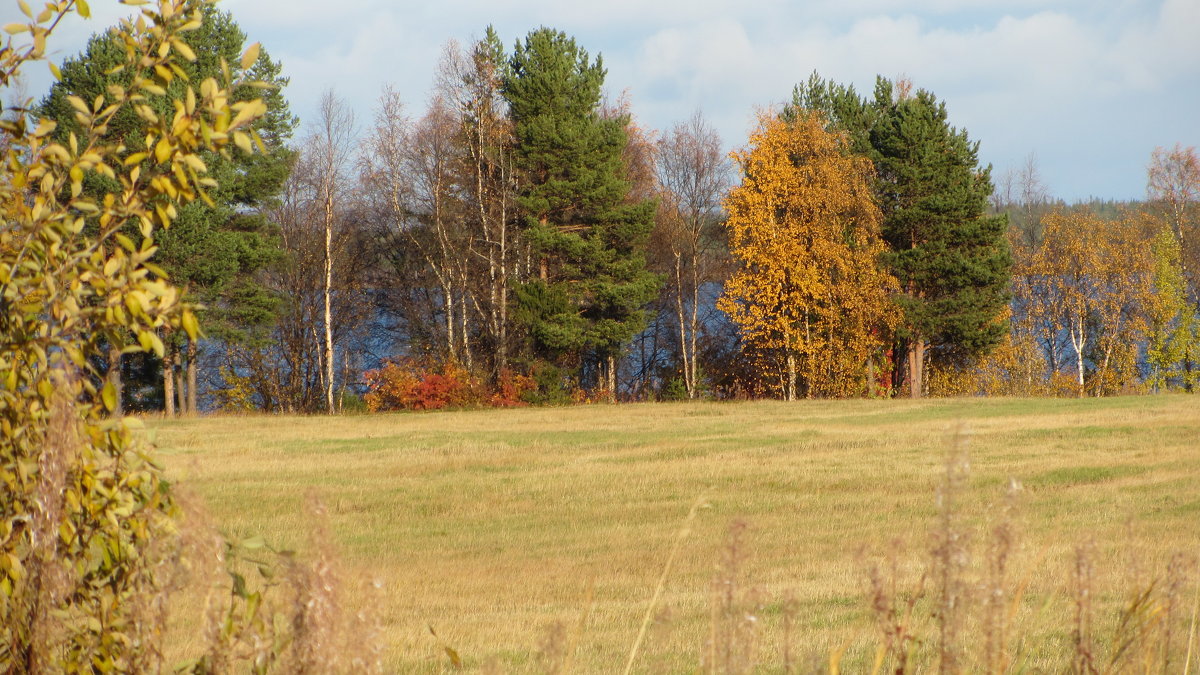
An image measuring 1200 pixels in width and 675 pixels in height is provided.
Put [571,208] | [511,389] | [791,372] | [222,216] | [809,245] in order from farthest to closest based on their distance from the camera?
[791,372] < [809,245] < [571,208] < [511,389] < [222,216]

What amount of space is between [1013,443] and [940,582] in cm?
1947

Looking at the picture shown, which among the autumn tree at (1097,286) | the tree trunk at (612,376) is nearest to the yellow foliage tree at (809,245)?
the tree trunk at (612,376)

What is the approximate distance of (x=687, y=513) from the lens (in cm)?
1283

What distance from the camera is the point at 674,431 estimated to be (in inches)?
930

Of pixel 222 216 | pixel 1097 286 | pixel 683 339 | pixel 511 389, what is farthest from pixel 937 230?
pixel 222 216

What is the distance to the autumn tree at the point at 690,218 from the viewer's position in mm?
41250

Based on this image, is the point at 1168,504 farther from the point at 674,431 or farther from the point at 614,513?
the point at 674,431

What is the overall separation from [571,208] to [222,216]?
1014 centimetres

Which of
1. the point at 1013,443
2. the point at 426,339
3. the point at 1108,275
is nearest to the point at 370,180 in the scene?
the point at 426,339

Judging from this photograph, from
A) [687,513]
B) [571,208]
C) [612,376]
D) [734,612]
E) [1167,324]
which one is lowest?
[687,513]

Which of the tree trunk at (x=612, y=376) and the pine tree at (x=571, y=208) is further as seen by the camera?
the tree trunk at (x=612, y=376)

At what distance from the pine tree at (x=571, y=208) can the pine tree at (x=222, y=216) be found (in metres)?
7.25

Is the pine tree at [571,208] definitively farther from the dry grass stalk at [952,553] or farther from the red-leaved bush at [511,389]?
the dry grass stalk at [952,553]

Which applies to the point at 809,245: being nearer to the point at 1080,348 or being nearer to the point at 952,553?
the point at 1080,348
